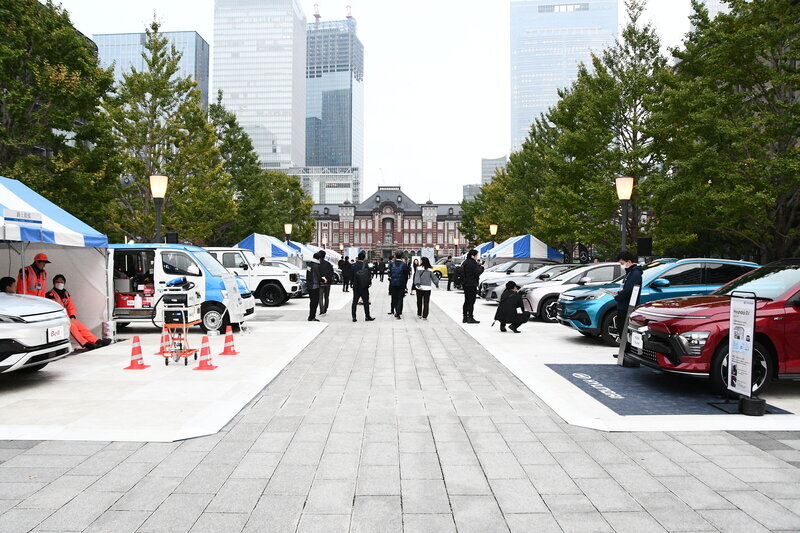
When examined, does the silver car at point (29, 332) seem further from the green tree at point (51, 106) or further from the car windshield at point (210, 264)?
the green tree at point (51, 106)

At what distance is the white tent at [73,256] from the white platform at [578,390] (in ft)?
25.1

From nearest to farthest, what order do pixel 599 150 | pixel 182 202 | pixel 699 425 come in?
pixel 699 425 → pixel 599 150 → pixel 182 202

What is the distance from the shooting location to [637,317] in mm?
7922

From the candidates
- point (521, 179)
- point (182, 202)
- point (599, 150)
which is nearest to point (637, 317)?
point (599, 150)

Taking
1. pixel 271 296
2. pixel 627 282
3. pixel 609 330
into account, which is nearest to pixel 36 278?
pixel 627 282

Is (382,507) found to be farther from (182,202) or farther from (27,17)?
(182,202)

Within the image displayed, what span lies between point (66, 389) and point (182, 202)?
21731mm

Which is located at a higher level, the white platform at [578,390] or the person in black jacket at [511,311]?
the person in black jacket at [511,311]

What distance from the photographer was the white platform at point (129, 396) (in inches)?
225

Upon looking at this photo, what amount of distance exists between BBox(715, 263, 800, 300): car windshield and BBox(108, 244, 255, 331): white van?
9.81 metres

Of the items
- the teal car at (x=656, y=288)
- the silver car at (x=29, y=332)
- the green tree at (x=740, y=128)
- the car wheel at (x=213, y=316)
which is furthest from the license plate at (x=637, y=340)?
the green tree at (x=740, y=128)

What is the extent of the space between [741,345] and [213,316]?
10.5m

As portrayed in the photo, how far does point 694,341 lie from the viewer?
6867mm

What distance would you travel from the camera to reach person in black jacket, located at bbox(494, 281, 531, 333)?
1359 cm
